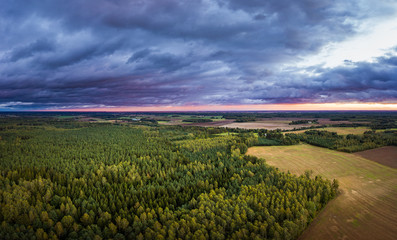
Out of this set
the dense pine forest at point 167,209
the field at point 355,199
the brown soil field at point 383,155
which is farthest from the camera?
the brown soil field at point 383,155

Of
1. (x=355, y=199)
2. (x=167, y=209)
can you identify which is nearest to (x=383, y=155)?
(x=355, y=199)

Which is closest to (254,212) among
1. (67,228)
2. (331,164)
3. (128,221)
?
(128,221)

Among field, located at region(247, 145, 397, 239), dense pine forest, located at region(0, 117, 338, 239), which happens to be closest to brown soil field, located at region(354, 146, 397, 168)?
field, located at region(247, 145, 397, 239)

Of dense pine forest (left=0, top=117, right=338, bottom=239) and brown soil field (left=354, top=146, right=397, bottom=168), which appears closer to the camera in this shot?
dense pine forest (left=0, top=117, right=338, bottom=239)

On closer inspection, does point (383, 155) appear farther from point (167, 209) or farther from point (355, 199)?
point (167, 209)

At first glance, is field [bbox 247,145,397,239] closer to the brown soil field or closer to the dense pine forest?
the dense pine forest

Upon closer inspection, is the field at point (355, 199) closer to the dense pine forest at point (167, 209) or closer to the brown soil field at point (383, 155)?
the dense pine forest at point (167, 209)

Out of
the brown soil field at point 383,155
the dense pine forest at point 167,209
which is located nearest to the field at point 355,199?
the dense pine forest at point 167,209
